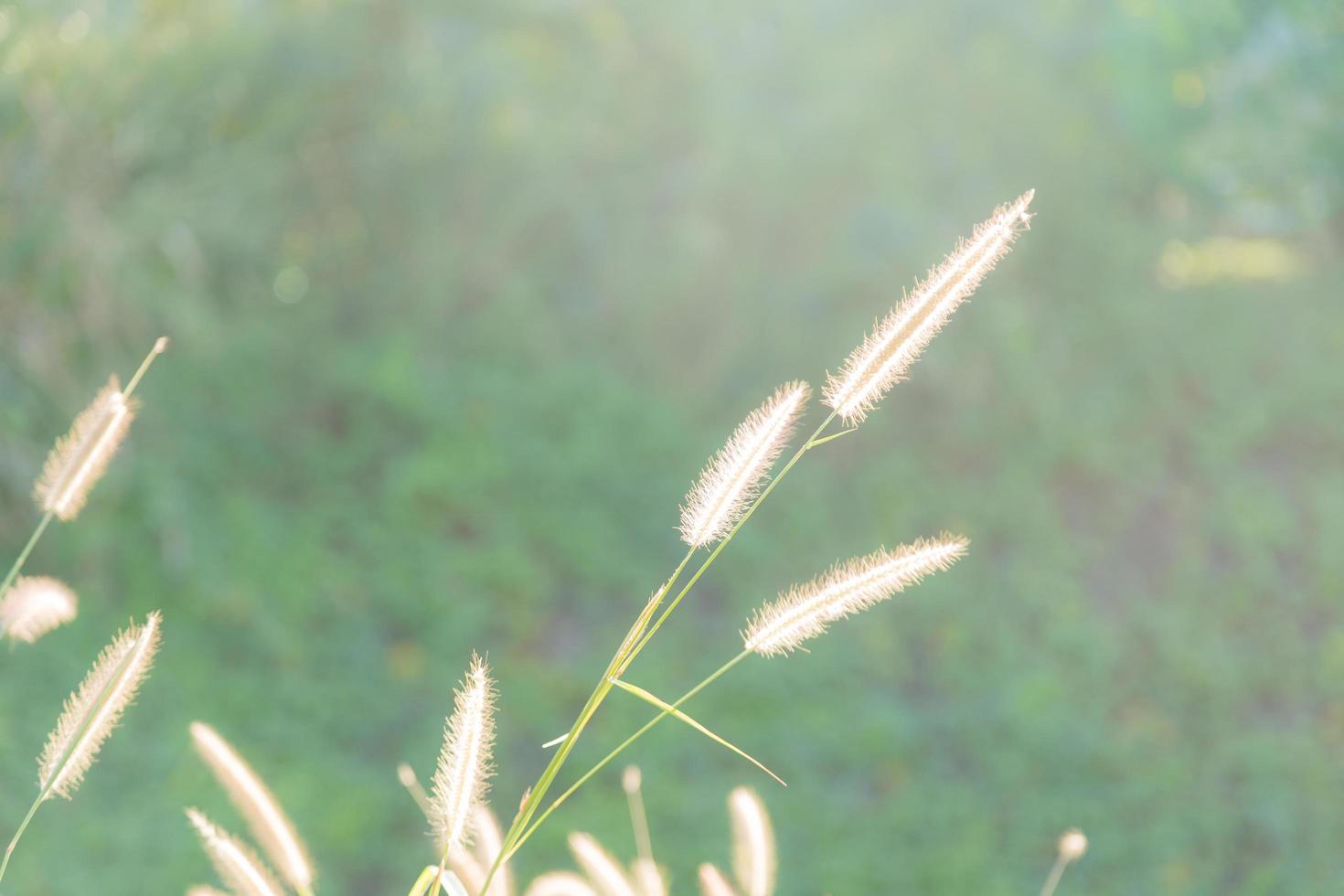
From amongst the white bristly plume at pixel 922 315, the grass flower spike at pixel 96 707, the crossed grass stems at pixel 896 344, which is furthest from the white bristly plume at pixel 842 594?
the grass flower spike at pixel 96 707

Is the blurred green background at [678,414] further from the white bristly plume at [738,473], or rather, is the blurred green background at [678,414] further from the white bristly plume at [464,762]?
the white bristly plume at [738,473]

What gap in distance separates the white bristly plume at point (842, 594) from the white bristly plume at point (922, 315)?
0.13m

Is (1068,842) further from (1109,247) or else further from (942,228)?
(1109,247)

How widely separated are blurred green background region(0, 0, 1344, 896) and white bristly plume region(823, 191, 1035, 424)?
347cm

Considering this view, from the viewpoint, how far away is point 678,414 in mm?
6309

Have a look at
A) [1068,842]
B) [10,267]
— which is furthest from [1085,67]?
[1068,842]

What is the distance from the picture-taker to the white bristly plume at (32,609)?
1188 millimetres

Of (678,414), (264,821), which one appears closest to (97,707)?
(264,821)

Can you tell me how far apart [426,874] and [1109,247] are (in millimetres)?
7307

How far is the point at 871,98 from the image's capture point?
23.9 feet

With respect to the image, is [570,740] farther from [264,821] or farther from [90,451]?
[90,451]

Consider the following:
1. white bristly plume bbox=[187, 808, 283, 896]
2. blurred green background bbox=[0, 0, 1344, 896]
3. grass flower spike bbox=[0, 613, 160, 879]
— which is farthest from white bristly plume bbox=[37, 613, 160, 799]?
blurred green background bbox=[0, 0, 1344, 896]

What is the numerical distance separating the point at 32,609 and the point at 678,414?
17.0 ft

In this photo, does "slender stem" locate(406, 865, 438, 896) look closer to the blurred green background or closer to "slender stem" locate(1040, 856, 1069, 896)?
"slender stem" locate(1040, 856, 1069, 896)
